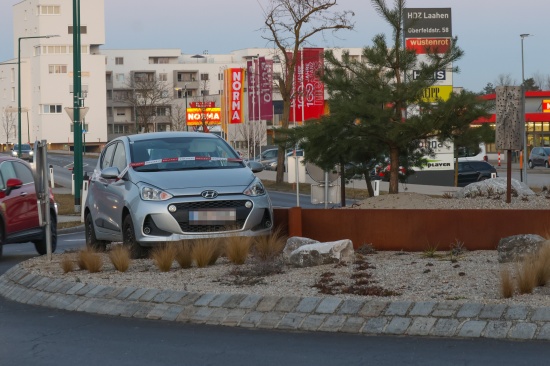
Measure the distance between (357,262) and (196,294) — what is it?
2.53m

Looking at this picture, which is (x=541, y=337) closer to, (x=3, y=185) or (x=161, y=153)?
(x=161, y=153)

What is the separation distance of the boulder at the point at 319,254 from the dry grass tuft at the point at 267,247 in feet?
1.04

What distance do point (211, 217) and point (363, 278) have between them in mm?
3223

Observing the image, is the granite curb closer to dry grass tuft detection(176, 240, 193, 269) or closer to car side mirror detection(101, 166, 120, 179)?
dry grass tuft detection(176, 240, 193, 269)

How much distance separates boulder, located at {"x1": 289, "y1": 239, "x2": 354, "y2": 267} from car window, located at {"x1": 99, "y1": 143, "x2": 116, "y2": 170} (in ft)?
16.0

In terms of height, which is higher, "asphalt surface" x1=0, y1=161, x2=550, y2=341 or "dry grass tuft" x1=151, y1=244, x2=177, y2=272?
"dry grass tuft" x1=151, y1=244, x2=177, y2=272

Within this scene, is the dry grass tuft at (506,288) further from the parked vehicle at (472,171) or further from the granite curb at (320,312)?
the parked vehicle at (472,171)

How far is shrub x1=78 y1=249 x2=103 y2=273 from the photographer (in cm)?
1345

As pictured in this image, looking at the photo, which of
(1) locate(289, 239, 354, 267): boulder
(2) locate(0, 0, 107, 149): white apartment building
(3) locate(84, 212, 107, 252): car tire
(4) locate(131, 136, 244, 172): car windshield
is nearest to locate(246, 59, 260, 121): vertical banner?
(3) locate(84, 212, 107, 252): car tire

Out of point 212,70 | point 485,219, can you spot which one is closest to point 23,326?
point 485,219

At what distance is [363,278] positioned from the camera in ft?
37.8

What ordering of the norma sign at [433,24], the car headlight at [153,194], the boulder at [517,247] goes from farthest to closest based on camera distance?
the norma sign at [433,24] < the car headlight at [153,194] < the boulder at [517,247]

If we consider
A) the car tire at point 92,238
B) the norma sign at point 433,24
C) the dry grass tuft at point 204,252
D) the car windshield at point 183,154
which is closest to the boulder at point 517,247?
the dry grass tuft at point 204,252

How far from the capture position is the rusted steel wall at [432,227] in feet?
45.9
